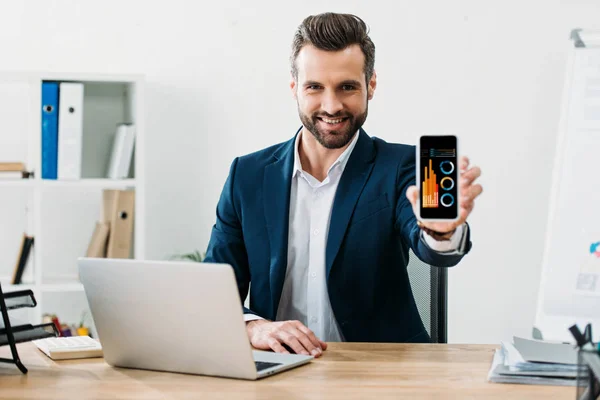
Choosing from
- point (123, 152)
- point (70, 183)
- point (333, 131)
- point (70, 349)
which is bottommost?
point (70, 349)

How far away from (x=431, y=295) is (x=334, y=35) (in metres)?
0.71

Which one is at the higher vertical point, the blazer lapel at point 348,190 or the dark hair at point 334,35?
the dark hair at point 334,35

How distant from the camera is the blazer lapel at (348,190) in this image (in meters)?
2.01

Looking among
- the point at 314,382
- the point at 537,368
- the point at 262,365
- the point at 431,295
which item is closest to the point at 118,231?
the point at 431,295

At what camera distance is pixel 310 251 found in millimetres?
2070

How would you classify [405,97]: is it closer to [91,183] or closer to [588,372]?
[91,183]

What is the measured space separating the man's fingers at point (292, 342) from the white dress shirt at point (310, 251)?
400 mm

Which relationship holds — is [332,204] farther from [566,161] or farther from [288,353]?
[566,161]

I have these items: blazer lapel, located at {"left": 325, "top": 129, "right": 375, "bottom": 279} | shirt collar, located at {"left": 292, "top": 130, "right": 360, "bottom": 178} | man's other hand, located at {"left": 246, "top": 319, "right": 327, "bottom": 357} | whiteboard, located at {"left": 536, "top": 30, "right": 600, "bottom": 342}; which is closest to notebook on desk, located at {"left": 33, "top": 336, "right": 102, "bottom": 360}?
man's other hand, located at {"left": 246, "top": 319, "right": 327, "bottom": 357}

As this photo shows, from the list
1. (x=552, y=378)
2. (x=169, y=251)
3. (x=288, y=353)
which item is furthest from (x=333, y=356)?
(x=169, y=251)

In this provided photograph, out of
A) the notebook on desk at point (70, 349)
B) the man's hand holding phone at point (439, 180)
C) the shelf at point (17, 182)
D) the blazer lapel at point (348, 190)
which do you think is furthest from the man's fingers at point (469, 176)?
the shelf at point (17, 182)

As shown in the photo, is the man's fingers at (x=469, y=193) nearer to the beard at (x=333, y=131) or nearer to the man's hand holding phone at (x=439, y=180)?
the man's hand holding phone at (x=439, y=180)

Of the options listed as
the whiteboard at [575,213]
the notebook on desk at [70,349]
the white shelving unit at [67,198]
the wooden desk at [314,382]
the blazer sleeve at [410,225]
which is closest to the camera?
the wooden desk at [314,382]

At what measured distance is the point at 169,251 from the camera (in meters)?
3.49
